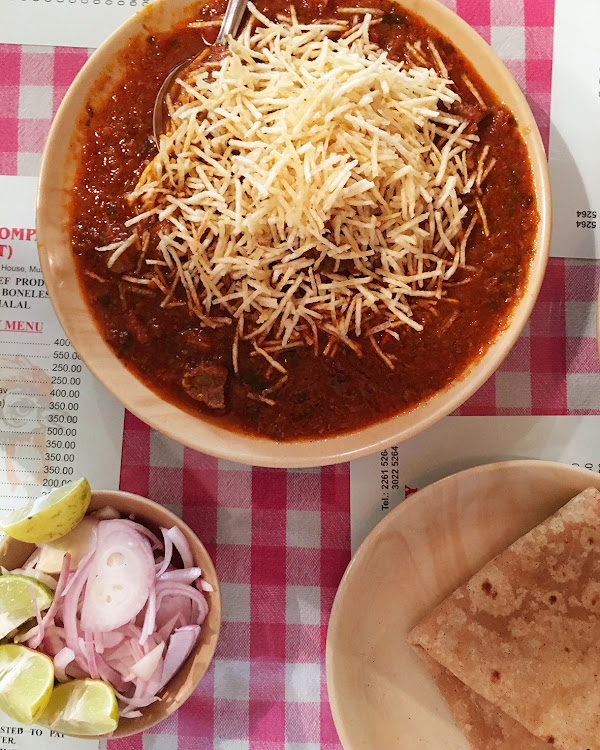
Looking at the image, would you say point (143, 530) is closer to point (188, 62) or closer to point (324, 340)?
point (324, 340)

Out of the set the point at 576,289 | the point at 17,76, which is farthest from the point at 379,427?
the point at 17,76

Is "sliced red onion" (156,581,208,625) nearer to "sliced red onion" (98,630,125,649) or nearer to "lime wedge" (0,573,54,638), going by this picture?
"sliced red onion" (98,630,125,649)

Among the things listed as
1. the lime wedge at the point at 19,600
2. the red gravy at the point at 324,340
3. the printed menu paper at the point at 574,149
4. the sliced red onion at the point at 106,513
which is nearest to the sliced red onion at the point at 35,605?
the lime wedge at the point at 19,600

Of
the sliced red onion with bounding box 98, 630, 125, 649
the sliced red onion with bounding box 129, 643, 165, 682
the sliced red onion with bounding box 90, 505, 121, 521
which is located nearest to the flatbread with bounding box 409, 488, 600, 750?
the sliced red onion with bounding box 129, 643, 165, 682

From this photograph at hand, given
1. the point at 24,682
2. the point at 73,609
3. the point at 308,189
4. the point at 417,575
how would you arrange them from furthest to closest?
the point at 417,575, the point at 73,609, the point at 24,682, the point at 308,189

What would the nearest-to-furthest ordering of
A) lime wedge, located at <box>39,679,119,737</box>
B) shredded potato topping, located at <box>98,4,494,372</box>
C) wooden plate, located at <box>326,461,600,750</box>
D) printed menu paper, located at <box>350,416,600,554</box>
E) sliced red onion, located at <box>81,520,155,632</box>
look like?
shredded potato topping, located at <box>98,4,494,372</box>
lime wedge, located at <box>39,679,119,737</box>
sliced red onion, located at <box>81,520,155,632</box>
wooden plate, located at <box>326,461,600,750</box>
printed menu paper, located at <box>350,416,600,554</box>

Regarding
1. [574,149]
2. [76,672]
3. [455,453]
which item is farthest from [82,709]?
[574,149]
